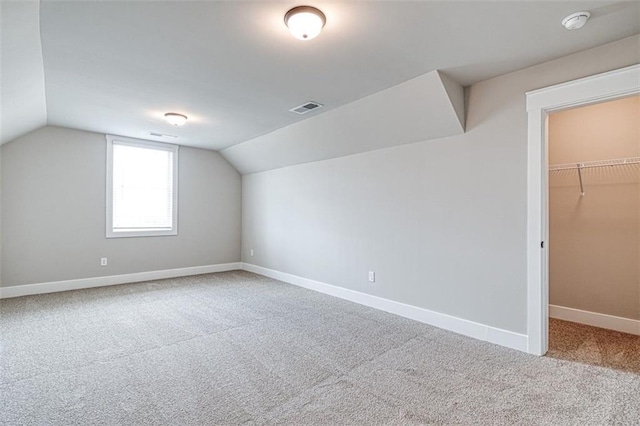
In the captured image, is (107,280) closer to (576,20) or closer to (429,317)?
(429,317)

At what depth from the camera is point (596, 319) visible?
11.0 ft

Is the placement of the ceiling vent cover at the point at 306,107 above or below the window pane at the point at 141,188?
above

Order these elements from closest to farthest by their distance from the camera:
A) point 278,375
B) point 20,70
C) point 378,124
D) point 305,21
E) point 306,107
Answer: point 305,21 < point 278,375 < point 20,70 < point 378,124 < point 306,107

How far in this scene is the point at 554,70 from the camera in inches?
104

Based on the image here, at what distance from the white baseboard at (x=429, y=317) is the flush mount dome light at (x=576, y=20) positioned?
243cm

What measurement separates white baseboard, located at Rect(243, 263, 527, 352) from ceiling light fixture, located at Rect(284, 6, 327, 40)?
296 cm

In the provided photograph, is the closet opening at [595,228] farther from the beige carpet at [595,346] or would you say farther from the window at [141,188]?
the window at [141,188]

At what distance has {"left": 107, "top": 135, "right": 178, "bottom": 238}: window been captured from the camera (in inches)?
206

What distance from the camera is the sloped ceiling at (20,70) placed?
1.96m

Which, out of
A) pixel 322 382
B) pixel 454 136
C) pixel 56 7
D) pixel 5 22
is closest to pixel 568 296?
pixel 454 136

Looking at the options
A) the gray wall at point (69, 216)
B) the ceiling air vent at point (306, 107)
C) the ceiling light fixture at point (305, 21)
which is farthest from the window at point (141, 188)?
the ceiling light fixture at point (305, 21)

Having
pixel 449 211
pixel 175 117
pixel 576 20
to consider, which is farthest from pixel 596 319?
pixel 175 117

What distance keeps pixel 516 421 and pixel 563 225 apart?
274 centimetres

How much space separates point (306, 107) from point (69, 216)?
4035 millimetres
